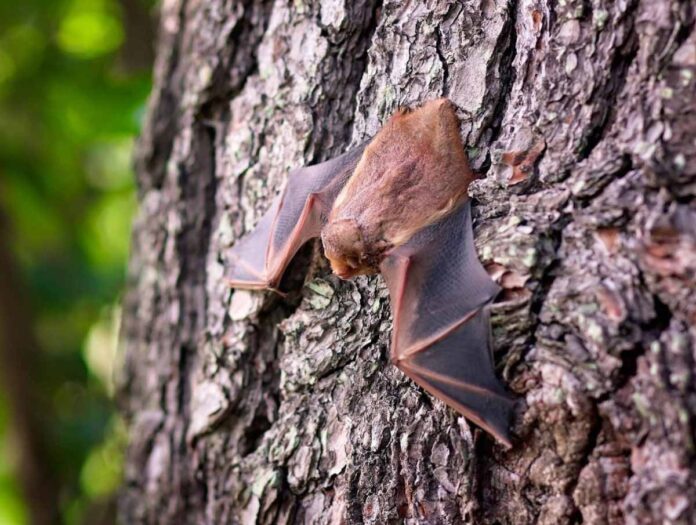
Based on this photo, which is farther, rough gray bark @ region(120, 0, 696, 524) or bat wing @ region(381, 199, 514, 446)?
bat wing @ region(381, 199, 514, 446)

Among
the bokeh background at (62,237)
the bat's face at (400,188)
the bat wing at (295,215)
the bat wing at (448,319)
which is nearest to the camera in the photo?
the bat wing at (448,319)

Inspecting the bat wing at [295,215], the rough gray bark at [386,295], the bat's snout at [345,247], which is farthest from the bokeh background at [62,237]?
the bat's snout at [345,247]

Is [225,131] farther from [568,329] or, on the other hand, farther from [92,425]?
[92,425]

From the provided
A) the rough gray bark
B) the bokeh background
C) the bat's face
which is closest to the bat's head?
the bat's face

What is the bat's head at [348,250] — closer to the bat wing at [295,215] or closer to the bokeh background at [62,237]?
the bat wing at [295,215]

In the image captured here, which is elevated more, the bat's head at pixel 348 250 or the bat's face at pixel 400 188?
the bat's face at pixel 400 188

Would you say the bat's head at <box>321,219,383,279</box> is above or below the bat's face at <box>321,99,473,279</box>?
below

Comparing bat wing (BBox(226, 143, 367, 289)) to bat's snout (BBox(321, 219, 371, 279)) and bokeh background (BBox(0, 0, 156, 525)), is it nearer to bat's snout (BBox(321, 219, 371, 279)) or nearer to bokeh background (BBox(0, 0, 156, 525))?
bat's snout (BBox(321, 219, 371, 279))
